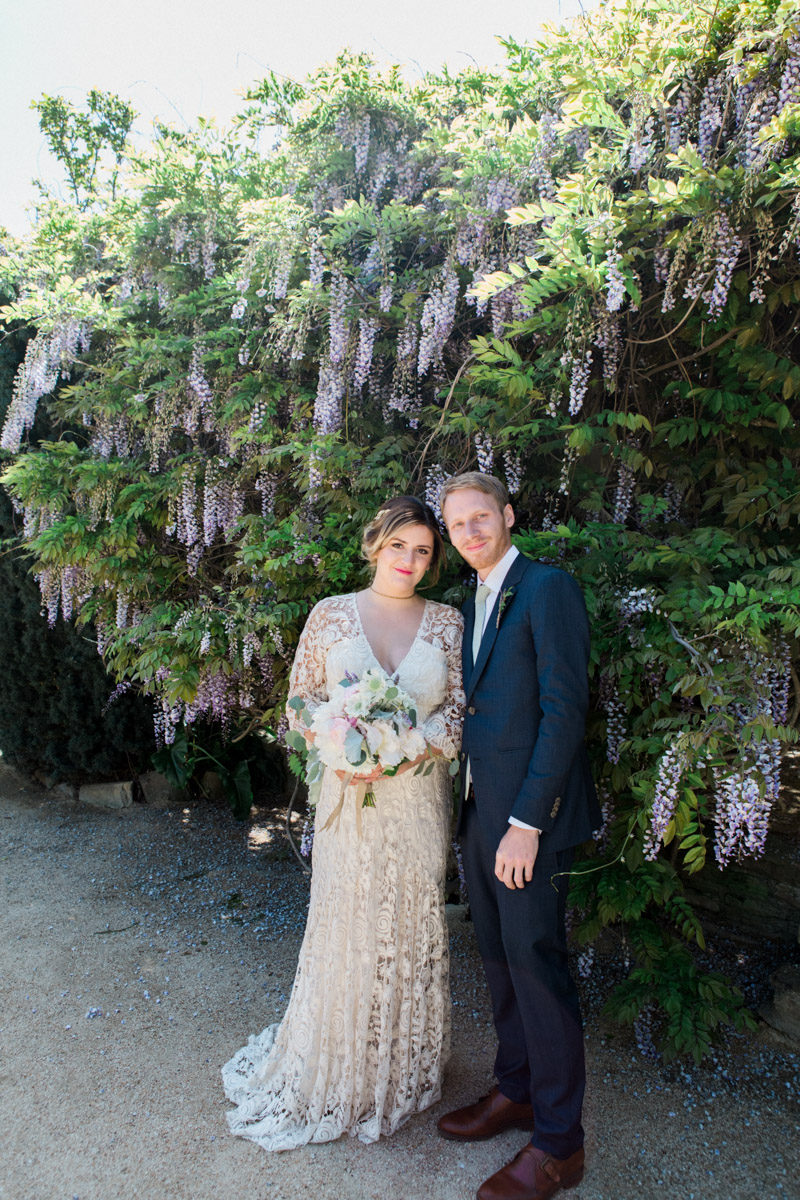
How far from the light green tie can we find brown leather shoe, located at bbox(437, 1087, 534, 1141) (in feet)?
4.54

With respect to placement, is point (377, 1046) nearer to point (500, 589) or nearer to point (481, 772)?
point (481, 772)

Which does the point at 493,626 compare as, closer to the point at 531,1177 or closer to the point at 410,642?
the point at 410,642

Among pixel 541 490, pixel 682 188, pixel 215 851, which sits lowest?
pixel 215 851

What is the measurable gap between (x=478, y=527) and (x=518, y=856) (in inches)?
36.5

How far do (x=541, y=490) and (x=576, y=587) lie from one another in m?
1.11

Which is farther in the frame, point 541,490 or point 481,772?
point 541,490

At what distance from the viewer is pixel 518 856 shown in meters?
2.03

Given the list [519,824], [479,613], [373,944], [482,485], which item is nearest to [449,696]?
[479,613]

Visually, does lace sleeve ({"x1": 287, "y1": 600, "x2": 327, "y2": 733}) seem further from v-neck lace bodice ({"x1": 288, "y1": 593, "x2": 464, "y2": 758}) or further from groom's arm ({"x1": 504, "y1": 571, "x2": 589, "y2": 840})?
groom's arm ({"x1": 504, "y1": 571, "x2": 589, "y2": 840})

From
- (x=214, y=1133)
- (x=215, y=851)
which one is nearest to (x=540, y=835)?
(x=214, y=1133)

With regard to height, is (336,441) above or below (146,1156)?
above

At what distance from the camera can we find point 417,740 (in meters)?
2.14

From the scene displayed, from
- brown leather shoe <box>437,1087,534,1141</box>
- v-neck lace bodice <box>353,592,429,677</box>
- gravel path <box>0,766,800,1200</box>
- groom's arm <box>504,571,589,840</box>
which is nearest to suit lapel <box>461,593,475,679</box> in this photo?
v-neck lace bodice <box>353,592,429,677</box>

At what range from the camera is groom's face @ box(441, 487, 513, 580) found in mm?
2215
